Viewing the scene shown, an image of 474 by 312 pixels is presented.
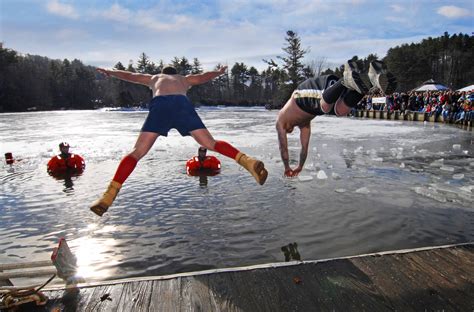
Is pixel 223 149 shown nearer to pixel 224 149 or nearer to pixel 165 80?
pixel 224 149

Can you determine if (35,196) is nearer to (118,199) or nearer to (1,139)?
(118,199)

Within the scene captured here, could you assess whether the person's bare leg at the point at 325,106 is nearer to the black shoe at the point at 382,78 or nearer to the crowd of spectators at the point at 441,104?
the black shoe at the point at 382,78

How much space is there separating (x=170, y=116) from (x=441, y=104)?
2556 cm

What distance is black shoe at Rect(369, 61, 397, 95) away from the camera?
11.7ft

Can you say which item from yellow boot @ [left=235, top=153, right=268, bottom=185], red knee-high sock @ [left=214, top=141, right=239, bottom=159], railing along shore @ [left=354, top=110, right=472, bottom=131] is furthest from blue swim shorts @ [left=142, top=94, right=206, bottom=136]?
railing along shore @ [left=354, top=110, right=472, bottom=131]

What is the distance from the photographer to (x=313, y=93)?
4.34 metres

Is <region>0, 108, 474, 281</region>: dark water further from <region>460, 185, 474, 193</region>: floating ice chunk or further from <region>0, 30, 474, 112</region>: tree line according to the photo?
<region>0, 30, 474, 112</region>: tree line

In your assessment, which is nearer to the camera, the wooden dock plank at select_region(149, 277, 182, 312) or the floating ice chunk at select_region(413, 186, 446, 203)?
the wooden dock plank at select_region(149, 277, 182, 312)

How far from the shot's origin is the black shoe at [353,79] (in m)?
3.58

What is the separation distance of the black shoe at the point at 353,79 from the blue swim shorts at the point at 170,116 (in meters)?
1.62

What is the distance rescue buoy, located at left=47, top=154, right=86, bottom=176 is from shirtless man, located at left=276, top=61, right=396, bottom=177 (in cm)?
676

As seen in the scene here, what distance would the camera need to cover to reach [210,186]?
780cm

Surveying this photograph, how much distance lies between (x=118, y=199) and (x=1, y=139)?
13.6m

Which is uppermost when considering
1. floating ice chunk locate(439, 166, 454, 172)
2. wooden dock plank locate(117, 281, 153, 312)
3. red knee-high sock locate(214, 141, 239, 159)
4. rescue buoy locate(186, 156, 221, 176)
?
red knee-high sock locate(214, 141, 239, 159)
